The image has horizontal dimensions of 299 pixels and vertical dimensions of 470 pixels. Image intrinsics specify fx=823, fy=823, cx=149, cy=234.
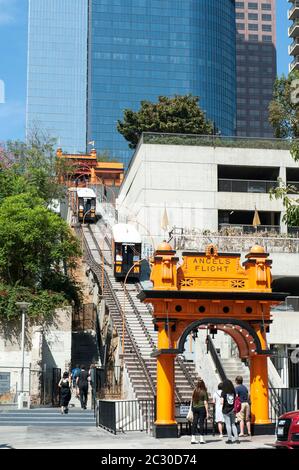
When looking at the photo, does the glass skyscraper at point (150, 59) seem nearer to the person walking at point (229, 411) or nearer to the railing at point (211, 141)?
the railing at point (211, 141)

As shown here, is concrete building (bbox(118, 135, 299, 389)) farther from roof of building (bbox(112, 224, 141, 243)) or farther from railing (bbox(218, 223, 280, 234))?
roof of building (bbox(112, 224, 141, 243))

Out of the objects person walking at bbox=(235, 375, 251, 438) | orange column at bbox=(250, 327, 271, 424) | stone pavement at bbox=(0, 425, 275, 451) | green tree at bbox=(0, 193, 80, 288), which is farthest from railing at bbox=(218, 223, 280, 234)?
stone pavement at bbox=(0, 425, 275, 451)

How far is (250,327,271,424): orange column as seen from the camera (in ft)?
76.9

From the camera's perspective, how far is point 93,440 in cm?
2117

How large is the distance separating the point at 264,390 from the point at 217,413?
6.28 feet

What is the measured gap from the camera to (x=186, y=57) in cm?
19050

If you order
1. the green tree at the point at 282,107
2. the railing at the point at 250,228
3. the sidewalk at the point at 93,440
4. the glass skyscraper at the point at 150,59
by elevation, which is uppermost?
the glass skyscraper at the point at 150,59

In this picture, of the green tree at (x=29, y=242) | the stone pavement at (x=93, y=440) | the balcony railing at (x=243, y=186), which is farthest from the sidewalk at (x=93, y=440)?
the balcony railing at (x=243, y=186)

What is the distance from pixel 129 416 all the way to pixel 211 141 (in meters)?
34.0

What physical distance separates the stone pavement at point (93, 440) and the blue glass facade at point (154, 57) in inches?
6437

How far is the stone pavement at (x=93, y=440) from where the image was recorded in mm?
19328

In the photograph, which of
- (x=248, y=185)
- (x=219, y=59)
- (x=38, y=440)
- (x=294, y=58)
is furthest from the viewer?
(x=219, y=59)
